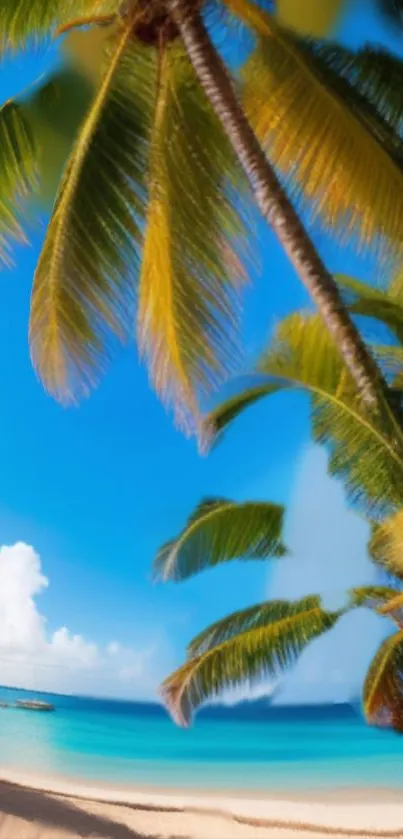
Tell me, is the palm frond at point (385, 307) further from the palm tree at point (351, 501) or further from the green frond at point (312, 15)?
the green frond at point (312, 15)

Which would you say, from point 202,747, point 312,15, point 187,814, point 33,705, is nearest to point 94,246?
point 312,15

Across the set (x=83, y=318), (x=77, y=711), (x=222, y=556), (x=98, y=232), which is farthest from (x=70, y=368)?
(x=77, y=711)

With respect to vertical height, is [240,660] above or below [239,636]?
below

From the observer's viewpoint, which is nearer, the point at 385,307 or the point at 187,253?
the point at 187,253

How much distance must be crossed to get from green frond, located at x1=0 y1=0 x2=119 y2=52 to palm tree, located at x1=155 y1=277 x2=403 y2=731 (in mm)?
2085

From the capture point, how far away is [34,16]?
179 inches

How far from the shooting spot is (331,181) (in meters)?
3.65

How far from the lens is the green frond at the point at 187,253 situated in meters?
4.00

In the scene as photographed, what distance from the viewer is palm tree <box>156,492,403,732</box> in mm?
5473

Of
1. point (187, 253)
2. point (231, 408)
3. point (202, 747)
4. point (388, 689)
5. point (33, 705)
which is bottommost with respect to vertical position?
point (388, 689)

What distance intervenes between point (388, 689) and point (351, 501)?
2.16m

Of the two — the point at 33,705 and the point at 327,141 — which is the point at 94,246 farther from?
the point at 33,705

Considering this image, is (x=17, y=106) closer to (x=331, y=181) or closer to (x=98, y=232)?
(x=98, y=232)

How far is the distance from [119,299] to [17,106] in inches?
52.4
